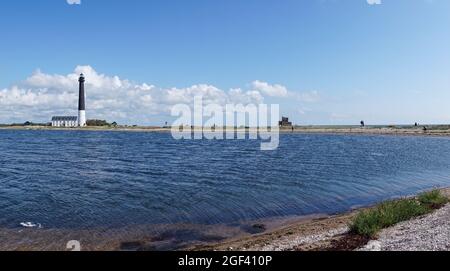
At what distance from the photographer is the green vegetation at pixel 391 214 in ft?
53.9

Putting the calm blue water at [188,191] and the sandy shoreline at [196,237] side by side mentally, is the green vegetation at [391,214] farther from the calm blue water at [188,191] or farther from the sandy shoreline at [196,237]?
the calm blue water at [188,191]

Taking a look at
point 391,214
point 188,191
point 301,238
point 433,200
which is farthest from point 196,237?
point 433,200

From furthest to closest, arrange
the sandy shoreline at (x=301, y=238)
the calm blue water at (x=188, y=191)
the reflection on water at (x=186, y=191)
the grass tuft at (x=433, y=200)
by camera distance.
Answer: the calm blue water at (x=188, y=191) → the reflection on water at (x=186, y=191) → the grass tuft at (x=433, y=200) → the sandy shoreline at (x=301, y=238)

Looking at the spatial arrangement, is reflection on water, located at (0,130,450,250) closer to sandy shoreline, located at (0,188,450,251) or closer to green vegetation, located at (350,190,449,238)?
sandy shoreline, located at (0,188,450,251)

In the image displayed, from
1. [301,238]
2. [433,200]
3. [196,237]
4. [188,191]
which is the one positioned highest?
[433,200]

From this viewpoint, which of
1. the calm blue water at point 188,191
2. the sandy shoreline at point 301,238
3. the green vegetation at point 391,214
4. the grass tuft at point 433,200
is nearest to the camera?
the sandy shoreline at point 301,238

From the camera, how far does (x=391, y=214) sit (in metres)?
18.3

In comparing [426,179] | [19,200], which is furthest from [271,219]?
[426,179]

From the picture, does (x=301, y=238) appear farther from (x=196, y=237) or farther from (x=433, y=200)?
(x=433, y=200)

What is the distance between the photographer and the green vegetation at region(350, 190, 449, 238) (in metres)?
16.4

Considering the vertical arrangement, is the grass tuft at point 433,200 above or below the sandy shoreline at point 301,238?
above

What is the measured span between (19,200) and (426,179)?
37609mm

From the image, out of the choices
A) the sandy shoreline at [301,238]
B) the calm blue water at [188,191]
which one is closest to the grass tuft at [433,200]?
the sandy shoreline at [301,238]

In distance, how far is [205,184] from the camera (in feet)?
114
